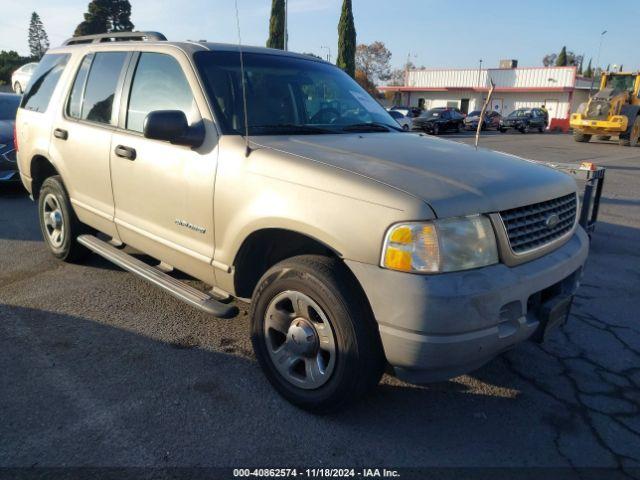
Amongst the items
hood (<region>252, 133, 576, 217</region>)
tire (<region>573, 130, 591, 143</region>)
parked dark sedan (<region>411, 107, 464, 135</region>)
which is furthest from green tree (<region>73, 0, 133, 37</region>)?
hood (<region>252, 133, 576, 217</region>)

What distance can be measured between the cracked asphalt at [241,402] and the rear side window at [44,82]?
73.1 inches

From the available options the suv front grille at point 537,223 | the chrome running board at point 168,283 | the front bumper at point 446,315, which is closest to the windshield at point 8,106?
the chrome running board at point 168,283

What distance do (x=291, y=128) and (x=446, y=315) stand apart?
171 cm

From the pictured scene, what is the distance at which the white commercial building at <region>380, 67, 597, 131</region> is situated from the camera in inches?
1767

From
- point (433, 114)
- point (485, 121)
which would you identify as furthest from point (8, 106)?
point (485, 121)

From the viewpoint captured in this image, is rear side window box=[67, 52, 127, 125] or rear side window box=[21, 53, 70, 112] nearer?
rear side window box=[67, 52, 127, 125]

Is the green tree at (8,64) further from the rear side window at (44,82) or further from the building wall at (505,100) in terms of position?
the rear side window at (44,82)

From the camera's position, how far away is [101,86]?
4164 millimetres

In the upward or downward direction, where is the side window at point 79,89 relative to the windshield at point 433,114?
upward

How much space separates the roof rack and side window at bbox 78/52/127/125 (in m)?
0.30

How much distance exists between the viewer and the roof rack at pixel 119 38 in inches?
165

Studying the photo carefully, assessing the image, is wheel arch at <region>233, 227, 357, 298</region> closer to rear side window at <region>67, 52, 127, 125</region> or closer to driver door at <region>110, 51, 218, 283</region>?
driver door at <region>110, 51, 218, 283</region>

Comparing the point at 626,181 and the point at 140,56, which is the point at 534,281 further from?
the point at 626,181

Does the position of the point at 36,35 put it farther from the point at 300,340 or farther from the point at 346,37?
the point at 300,340
